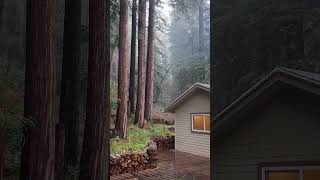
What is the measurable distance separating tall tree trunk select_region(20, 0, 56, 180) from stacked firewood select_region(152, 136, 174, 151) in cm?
849

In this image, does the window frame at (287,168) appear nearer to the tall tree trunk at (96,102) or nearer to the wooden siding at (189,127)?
the tall tree trunk at (96,102)

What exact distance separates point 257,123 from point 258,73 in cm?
34

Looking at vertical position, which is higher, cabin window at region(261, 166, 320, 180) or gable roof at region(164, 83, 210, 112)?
gable roof at region(164, 83, 210, 112)

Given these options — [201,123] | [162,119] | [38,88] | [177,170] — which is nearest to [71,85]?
[38,88]

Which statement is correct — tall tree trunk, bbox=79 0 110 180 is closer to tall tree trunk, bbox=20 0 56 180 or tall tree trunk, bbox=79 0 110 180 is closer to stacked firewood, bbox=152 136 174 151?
tall tree trunk, bbox=20 0 56 180

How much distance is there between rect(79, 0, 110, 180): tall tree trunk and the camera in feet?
15.6

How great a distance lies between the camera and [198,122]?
1141 cm

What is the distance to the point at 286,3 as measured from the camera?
2.15 metres

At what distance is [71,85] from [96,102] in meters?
1.93

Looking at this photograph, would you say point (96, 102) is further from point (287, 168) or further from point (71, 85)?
point (287, 168)

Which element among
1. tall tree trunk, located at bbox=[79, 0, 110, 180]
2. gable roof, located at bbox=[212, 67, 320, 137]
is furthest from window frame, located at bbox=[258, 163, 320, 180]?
tall tree trunk, located at bbox=[79, 0, 110, 180]

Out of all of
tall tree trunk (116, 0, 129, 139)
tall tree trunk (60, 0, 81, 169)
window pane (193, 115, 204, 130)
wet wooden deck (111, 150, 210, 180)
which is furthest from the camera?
window pane (193, 115, 204, 130)

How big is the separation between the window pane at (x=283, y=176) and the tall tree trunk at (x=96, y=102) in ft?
10.3

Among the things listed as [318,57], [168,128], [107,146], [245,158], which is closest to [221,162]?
[245,158]
